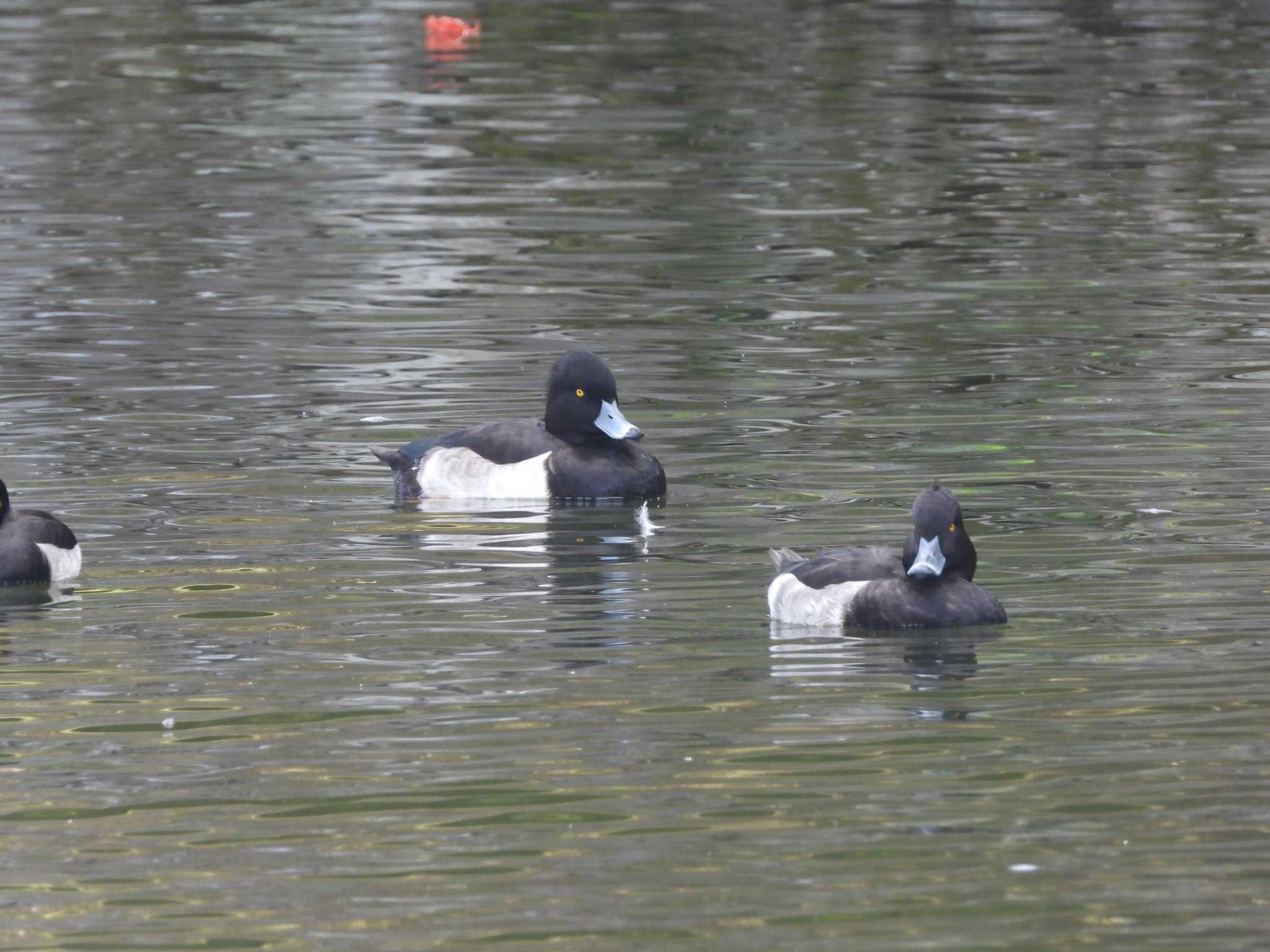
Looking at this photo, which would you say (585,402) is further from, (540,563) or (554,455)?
(540,563)

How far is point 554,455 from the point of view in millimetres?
16828

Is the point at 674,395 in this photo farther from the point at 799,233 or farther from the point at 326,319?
the point at 799,233

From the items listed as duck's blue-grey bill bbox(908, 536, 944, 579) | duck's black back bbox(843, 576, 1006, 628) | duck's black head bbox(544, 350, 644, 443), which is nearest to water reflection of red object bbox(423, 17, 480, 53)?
duck's black head bbox(544, 350, 644, 443)

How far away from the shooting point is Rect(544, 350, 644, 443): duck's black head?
55.1ft

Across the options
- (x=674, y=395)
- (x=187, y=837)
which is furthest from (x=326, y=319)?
(x=187, y=837)

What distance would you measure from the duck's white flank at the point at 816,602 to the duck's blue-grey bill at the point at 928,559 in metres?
0.45

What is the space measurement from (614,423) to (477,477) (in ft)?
2.95

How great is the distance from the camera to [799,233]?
1075 inches

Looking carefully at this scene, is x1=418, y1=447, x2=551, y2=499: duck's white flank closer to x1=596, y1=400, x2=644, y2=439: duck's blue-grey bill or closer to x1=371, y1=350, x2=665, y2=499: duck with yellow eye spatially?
x1=371, y1=350, x2=665, y2=499: duck with yellow eye

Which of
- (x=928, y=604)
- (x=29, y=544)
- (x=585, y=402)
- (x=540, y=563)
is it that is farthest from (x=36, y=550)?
(x=928, y=604)

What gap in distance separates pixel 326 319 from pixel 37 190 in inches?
348

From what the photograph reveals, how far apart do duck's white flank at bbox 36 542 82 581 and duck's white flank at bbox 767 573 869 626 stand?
12.4 ft

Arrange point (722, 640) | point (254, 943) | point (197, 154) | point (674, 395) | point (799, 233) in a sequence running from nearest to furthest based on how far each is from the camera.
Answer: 1. point (254, 943)
2. point (722, 640)
3. point (674, 395)
4. point (799, 233)
5. point (197, 154)

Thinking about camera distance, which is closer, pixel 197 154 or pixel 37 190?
pixel 37 190
